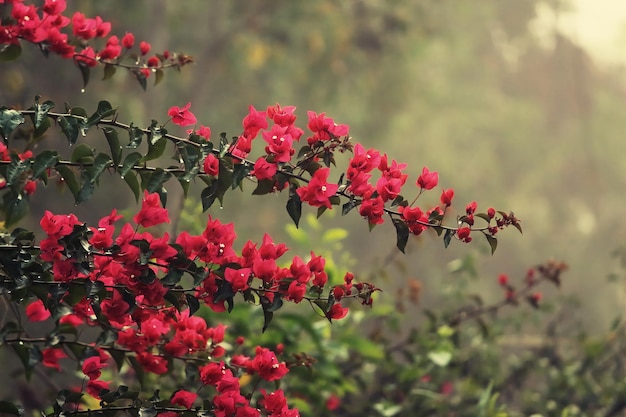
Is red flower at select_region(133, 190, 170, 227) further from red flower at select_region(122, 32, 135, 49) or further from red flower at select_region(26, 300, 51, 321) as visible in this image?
red flower at select_region(122, 32, 135, 49)

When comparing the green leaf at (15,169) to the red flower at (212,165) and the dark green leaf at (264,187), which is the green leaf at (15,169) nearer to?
the red flower at (212,165)

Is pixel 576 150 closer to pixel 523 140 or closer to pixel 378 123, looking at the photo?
pixel 523 140

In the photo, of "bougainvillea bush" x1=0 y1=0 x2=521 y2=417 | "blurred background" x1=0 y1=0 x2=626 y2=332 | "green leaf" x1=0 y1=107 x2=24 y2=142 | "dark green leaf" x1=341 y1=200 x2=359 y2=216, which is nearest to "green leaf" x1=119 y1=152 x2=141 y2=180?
"bougainvillea bush" x1=0 y1=0 x2=521 y2=417

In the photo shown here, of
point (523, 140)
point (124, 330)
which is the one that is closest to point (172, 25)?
point (124, 330)

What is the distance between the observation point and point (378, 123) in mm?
13227

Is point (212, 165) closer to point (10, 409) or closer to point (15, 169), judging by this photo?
point (15, 169)

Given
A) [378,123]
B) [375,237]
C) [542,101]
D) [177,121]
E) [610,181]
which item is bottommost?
[177,121]

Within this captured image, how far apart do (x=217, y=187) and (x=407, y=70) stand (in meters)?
10.8

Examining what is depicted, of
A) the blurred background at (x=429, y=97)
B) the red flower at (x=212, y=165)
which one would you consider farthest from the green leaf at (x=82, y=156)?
the blurred background at (x=429, y=97)

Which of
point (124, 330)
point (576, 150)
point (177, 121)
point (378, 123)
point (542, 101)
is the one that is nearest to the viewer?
point (177, 121)

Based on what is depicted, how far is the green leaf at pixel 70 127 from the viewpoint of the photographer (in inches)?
70.1

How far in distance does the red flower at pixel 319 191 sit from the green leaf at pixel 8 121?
546mm

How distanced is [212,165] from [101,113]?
0.24 metres

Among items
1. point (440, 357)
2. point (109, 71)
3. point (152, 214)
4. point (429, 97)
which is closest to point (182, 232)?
point (152, 214)
